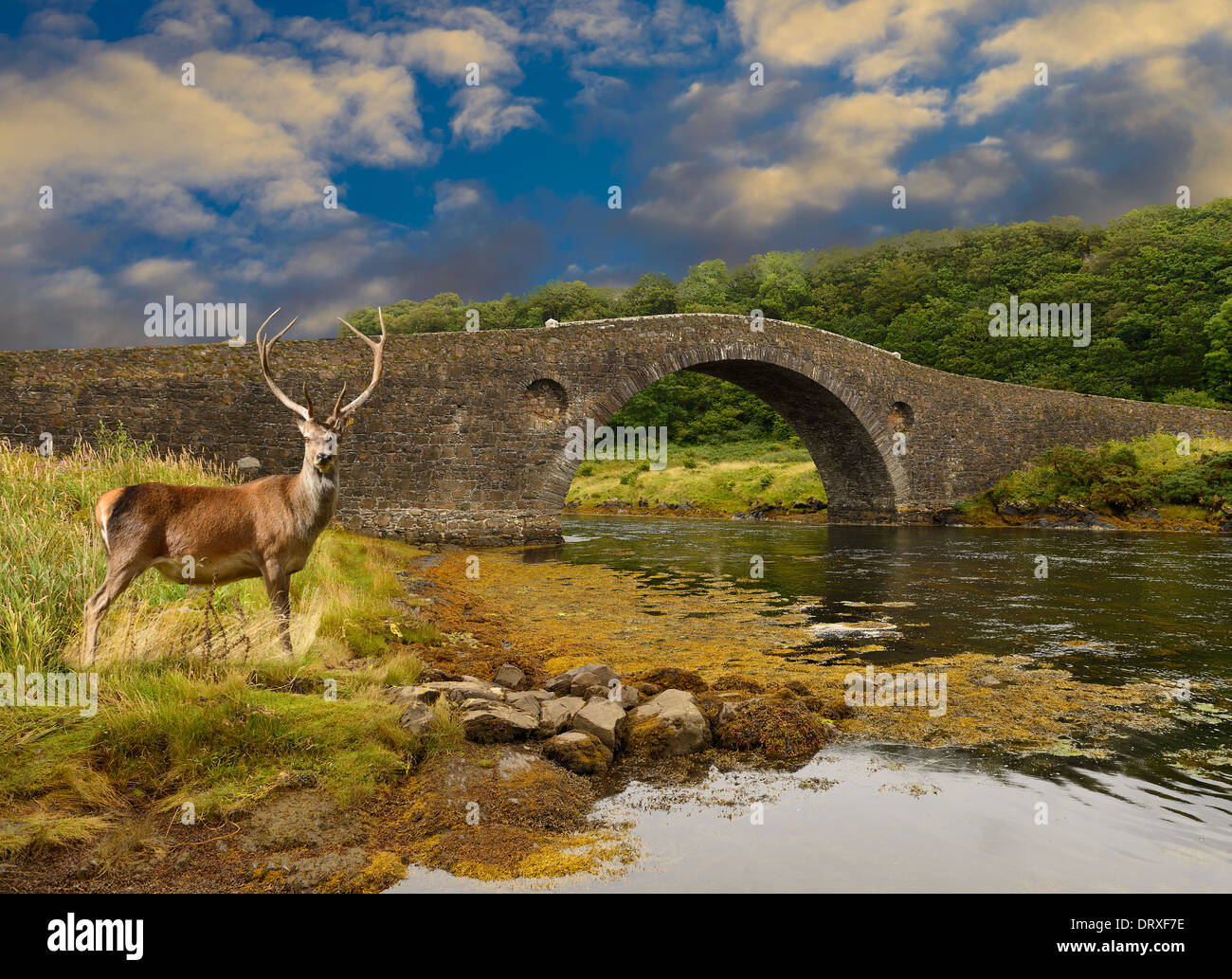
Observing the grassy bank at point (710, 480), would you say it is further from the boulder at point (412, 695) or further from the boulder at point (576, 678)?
the boulder at point (412, 695)

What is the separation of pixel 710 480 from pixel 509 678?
33.8m

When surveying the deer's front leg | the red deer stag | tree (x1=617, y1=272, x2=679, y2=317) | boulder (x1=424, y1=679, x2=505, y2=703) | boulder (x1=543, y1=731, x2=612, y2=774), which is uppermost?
tree (x1=617, y1=272, x2=679, y2=317)

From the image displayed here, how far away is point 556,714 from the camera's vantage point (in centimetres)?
506

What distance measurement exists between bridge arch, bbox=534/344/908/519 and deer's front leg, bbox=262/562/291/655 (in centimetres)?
1376

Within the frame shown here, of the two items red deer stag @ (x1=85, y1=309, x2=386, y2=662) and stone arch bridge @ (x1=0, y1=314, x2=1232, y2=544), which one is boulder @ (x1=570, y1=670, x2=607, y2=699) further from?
stone arch bridge @ (x1=0, y1=314, x2=1232, y2=544)

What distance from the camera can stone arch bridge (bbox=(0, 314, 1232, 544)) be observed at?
1566cm

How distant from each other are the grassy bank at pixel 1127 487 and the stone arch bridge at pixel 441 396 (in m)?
7.66

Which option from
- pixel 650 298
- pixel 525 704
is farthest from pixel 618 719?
pixel 650 298

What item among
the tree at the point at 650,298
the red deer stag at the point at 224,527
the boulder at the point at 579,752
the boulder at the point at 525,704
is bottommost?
the boulder at the point at 579,752

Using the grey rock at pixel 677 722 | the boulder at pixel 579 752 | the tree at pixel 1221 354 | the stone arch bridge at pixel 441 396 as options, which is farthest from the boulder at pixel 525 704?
the tree at pixel 1221 354

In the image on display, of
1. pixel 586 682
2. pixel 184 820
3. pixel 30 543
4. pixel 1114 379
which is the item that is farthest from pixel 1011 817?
pixel 1114 379

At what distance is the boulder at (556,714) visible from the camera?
493 centimetres

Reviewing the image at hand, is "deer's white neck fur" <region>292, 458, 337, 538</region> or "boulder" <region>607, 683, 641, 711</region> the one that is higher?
"deer's white neck fur" <region>292, 458, 337, 538</region>

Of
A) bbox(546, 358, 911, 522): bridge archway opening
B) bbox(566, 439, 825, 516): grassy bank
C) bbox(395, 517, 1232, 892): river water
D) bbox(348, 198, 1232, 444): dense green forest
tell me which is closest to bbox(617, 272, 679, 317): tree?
bbox(348, 198, 1232, 444): dense green forest
